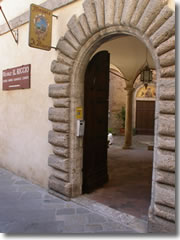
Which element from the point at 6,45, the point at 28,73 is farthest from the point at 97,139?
the point at 6,45

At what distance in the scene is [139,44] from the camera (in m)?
6.99

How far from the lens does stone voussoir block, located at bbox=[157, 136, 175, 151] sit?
2.66 m

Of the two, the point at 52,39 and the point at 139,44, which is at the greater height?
the point at 139,44

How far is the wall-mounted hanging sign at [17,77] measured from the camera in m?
4.90

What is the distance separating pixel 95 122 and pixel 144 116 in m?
11.3

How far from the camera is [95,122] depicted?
442cm

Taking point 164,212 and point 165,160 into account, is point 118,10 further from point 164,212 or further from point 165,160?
point 164,212

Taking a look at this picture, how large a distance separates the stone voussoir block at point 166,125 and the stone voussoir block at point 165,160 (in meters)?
0.22

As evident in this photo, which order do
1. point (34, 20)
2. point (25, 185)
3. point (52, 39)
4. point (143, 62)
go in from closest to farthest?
1. point (34, 20)
2. point (52, 39)
3. point (25, 185)
4. point (143, 62)

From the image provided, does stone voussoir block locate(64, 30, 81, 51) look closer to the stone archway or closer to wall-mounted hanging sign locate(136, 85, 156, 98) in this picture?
the stone archway

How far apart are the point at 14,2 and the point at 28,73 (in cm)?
184

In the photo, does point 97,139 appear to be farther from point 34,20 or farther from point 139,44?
point 139,44

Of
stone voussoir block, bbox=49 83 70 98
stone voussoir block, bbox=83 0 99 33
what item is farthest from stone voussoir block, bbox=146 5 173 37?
stone voussoir block, bbox=49 83 70 98

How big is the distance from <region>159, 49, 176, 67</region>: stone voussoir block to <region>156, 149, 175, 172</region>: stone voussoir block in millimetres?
1008
